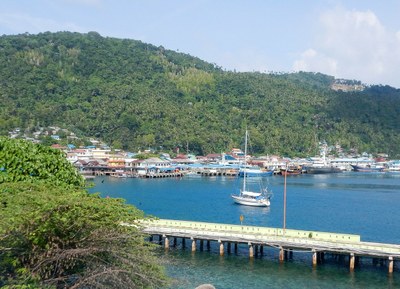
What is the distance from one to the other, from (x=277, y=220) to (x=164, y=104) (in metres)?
97.9

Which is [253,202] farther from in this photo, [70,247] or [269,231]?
[70,247]

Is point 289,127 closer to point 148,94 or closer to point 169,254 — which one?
point 148,94

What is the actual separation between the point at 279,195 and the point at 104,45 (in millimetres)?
134369

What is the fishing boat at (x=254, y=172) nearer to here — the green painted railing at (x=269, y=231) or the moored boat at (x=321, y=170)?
the moored boat at (x=321, y=170)

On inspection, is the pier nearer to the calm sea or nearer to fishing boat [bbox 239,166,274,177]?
the calm sea

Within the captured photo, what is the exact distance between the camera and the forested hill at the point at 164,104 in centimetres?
13125

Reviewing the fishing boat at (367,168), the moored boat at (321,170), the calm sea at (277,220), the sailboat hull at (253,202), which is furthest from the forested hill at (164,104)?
the sailboat hull at (253,202)

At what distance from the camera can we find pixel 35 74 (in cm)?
15288

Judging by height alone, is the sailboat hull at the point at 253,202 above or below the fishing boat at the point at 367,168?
below

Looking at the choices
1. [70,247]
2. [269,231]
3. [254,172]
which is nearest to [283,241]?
[269,231]

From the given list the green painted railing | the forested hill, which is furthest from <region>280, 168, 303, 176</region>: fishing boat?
the green painted railing

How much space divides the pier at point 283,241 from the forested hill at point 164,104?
9196cm

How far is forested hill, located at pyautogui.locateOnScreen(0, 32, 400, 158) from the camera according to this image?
431 ft

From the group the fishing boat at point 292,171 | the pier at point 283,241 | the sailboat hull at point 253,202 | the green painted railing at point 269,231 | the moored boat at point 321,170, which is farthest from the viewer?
the moored boat at point 321,170
